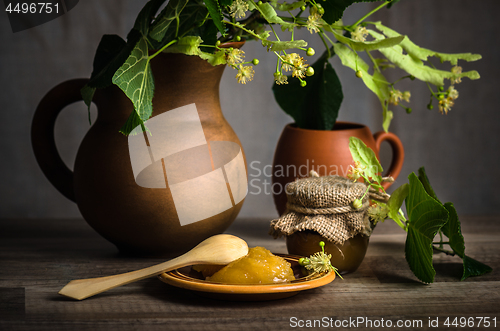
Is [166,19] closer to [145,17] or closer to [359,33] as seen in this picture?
[145,17]

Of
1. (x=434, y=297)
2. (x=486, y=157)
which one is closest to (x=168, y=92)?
(x=434, y=297)

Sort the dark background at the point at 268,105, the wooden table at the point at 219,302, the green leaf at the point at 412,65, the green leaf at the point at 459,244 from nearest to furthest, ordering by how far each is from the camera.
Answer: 1. the wooden table at the point at 219,302
2. the green leaf at the point at 459,244
3. the green leaf at the point at 412,65
4. the dark background at the point at 268,105

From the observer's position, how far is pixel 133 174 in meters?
0.49

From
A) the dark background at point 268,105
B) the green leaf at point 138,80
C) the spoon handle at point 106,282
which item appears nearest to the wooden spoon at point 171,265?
the spoon handle at point 106,282

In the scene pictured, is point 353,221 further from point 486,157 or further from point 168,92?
point 486,157

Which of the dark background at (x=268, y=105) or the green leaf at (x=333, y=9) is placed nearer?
the green leaf at (x=333, y=9)

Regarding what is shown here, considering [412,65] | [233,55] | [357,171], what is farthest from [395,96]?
[233,55]

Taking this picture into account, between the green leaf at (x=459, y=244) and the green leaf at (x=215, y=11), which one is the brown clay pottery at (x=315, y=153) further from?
the green leaf at (x=215, y=11)

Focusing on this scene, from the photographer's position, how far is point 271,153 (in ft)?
3.29

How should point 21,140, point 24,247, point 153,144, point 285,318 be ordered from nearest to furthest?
point 285,318 → point 153,144 → point 24,247 → point 21,140

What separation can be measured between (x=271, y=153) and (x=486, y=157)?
49cm

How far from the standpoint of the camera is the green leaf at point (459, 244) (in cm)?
48

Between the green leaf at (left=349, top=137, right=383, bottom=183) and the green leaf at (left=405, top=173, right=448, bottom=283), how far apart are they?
0.19ft

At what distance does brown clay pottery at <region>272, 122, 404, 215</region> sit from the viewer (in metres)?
0.60
